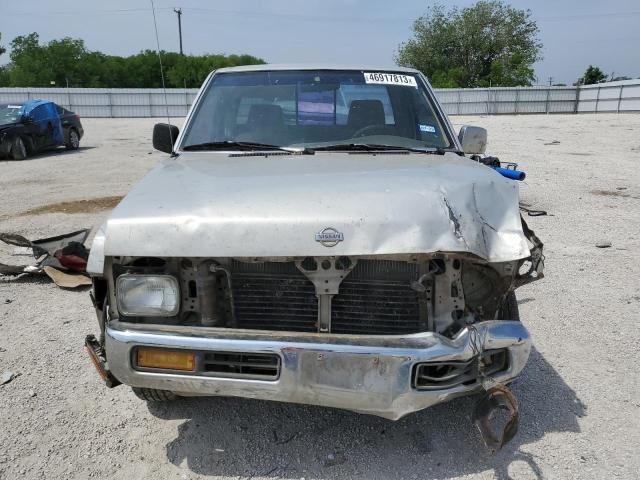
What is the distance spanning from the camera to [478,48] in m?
54.6

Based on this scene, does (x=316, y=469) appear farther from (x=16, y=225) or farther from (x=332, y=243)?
(x=16, y=225)

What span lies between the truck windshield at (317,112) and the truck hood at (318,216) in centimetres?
88

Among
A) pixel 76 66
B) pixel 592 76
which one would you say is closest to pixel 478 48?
pixel 592 76

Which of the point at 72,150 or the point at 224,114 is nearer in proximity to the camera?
the point at 224,114

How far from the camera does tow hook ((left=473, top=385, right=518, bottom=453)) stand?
224cm

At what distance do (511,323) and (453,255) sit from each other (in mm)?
423

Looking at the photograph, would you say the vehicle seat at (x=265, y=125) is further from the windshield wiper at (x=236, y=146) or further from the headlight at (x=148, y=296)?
the headlight at (x=148, y=296)

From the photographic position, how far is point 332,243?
7.50 feet

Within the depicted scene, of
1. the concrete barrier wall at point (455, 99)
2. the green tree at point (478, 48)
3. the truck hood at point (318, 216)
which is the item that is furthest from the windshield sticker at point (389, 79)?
the green tree at point (478, 48)

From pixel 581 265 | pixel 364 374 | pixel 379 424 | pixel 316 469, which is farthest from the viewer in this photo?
pixel 581 265

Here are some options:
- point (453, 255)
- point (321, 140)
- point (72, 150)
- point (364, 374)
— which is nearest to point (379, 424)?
point (364, 374)

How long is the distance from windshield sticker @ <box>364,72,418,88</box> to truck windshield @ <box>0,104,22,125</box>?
41.6 feet

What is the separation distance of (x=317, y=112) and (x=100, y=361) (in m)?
2.09

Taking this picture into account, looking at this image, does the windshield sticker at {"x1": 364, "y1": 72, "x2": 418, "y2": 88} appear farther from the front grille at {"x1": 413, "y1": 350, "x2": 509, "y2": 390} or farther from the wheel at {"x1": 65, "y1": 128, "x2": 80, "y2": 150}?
the wheel at {"x1": 65, "y1": 128, "x2": 80, "y2": 150}
